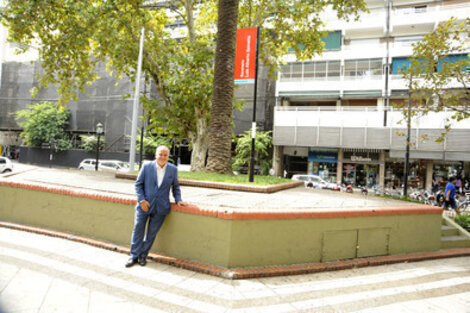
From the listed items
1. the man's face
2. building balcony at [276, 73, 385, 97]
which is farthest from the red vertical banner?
building balcony at [276, 73, 385, 97]

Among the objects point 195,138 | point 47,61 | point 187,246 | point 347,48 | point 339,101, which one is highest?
point 347,48

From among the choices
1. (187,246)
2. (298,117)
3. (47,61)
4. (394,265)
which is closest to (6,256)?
(187,246)

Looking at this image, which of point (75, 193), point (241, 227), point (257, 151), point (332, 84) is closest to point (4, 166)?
point (257, 151)

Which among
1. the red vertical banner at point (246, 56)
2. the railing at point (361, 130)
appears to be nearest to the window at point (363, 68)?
the railing at point (361, 130)

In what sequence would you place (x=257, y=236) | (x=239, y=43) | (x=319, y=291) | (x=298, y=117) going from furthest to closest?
(x=298, y=117) < (x=239, y=43) < (x=257, y=236) < (x=319, y=291)

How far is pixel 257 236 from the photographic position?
4.46m

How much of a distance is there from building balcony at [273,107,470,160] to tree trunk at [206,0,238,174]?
54.2 ft

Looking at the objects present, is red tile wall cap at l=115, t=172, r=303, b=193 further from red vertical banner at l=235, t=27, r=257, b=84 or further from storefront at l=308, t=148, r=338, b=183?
storefront at l=308, t=148, r=338, b=183

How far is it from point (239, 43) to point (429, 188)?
892 inches

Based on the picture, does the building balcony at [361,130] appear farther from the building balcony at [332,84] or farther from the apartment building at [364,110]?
the building balcony at [332,84]

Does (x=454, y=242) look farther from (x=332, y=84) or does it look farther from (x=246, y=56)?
(x=332, y=84)

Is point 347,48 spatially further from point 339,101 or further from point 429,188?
point 429,188

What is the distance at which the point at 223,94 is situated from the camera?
9.95 metres

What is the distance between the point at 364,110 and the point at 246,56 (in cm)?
1895
